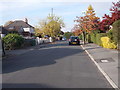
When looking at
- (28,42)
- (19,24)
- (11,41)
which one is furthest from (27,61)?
(19,24)

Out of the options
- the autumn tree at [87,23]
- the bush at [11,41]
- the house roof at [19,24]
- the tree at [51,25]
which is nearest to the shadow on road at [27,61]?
the bush at [11,41]

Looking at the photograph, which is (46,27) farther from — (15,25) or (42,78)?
(42,78)

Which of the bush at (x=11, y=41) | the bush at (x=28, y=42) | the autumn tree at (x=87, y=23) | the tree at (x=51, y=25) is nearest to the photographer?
the bush at (x=11, y=41)

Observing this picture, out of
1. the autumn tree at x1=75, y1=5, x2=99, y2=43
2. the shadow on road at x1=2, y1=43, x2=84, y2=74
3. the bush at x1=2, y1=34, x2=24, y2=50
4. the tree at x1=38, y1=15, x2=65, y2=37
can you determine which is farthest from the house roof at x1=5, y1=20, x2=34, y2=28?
the shadow on road at x1=2, y1=43, x2=84, y2=74

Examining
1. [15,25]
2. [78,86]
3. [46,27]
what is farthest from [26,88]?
[15,25]

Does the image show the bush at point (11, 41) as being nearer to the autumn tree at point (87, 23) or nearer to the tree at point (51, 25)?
the autumn tree at point (87, 23)

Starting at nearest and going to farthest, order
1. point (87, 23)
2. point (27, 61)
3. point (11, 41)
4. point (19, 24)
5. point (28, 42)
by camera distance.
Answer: point (27, 61) < point (11, 41) < point (28, 42) < point (87, 23) < point (19, 24)

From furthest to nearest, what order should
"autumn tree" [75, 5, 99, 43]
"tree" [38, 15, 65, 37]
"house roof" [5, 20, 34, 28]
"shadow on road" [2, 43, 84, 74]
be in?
"house roof" [5, 20, 34, 28], "tree" [38, 15, 65, 37], "autumn tree" [75, 5, 99, 43], "shadow on road" [2, 43, 84, 74]

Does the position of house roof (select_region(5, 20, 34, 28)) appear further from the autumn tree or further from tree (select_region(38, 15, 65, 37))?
the autumn tree

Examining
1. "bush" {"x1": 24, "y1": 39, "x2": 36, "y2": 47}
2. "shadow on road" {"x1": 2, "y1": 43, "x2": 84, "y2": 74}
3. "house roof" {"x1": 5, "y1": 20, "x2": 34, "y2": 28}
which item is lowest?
"shadow on road" {"x1": 2, "y1": 43, "x2": 84, "y2": 74}

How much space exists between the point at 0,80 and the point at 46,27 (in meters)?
51.0

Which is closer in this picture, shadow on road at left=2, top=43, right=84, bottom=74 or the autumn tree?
shadow on road at left=2, top=43, right=84, bottom=74

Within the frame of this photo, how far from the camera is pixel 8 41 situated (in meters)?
25.0

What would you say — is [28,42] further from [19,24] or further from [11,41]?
[19,24]
